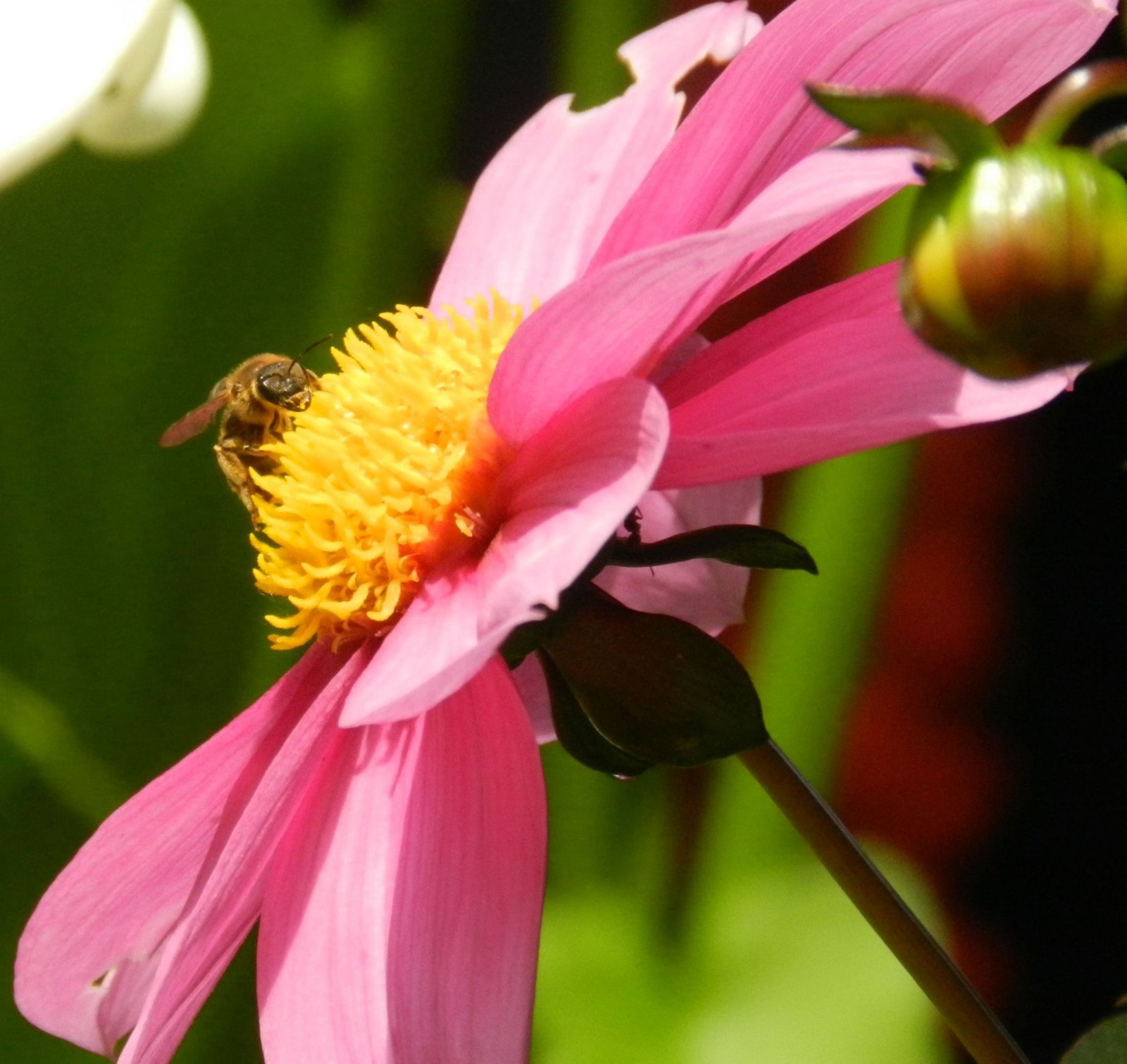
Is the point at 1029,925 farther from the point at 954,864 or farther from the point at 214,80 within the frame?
the point at 214,80

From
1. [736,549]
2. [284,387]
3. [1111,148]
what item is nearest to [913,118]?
[1111,148]

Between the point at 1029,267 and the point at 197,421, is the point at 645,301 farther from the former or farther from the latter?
the point at 197,421

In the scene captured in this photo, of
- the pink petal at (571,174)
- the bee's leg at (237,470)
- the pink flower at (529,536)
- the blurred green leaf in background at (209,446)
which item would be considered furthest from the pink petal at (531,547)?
the blurred green leaf in background at (209,446)

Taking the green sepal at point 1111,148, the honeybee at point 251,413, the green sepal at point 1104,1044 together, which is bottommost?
the green sepal at point 1104,1044

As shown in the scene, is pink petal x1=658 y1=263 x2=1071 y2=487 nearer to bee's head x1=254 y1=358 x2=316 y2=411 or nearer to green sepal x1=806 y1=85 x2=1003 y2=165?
green sepal x1=806 y1=85 x2=1003 y2=165

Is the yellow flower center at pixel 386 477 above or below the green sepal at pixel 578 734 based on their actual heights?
above

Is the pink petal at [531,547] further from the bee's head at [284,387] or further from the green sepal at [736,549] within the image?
the bee's head at [284,387]
